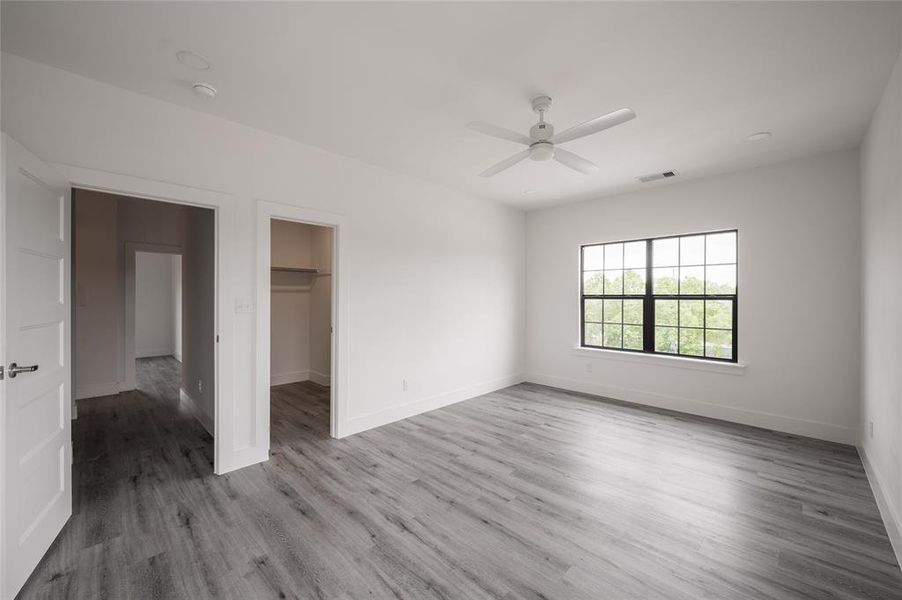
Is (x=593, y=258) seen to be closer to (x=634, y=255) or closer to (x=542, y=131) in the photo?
(x=634, y=255)

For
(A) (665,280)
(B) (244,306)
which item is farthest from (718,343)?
(B) (244,306)

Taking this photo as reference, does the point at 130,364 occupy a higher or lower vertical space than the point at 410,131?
lower

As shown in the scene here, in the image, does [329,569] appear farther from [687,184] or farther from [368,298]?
[687,184]

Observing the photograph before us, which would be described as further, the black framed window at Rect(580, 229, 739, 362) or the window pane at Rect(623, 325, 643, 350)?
the window pane at Rect(623, 325, 643, 350)

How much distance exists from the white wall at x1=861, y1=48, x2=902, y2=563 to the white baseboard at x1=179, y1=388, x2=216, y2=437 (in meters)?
5.11

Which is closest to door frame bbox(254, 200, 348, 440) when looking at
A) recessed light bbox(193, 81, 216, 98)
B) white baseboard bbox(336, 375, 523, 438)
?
white baseboard bbox(336, 375, 523, 438)

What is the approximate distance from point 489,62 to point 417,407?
3.52 meters

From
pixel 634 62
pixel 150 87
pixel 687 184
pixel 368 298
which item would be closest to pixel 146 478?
pixel 368 298

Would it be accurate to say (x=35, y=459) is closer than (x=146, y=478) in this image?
Yes

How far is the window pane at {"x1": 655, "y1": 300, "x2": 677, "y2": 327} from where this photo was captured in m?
4.77

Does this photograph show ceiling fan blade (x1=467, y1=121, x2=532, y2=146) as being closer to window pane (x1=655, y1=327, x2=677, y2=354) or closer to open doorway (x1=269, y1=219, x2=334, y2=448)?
window pane (x1=655, y1=327, x2=677, y2=354)

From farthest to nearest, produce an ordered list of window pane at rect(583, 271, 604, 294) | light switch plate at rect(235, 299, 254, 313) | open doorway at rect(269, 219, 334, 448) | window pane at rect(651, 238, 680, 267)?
1. open doorway at rect(269, 219, 334, 448)
2. window pane at rect(583, 271, 604, 294)
3. window pane at rect(651, 238, 680, 267)
4. light switch plate at rect(235, 299, 254, 313)

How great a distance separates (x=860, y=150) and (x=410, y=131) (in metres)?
4.14

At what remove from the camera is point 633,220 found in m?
5.01
